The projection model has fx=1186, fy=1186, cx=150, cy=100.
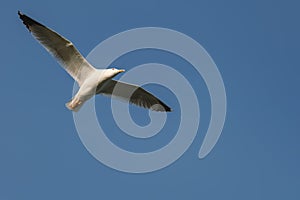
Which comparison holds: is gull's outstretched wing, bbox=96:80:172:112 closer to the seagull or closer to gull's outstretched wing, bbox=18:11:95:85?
the seagull

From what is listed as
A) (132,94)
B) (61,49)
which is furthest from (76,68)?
(132,94)

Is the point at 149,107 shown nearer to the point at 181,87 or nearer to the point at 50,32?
the point at 181,87

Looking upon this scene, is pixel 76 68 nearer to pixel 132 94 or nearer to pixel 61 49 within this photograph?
pixel 61 49

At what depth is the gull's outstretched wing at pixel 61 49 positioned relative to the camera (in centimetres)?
3500

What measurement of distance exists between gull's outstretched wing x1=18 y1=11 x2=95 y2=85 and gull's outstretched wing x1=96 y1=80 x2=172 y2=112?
2.36ft

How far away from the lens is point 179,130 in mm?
36812

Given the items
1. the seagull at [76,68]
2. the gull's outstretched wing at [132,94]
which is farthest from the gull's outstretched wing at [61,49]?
the gull's outstretched wing at [132,94]

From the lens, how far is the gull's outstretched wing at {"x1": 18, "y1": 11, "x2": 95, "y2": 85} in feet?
115

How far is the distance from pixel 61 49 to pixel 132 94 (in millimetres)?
2831

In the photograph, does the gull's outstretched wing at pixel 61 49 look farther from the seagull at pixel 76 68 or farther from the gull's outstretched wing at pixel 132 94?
the gull's outstretched wing at pixel 132 94

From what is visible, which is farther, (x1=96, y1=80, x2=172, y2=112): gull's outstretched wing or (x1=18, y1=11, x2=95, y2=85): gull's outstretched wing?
(x1=96, y1=80, x2=172, y2=112): gull's outstretched wing

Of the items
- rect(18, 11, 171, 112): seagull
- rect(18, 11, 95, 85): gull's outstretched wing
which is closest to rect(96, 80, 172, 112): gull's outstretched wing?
→ rect(18, 11, 171, 112): seagull

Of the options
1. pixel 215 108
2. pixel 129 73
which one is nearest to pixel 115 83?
pixel 129 73

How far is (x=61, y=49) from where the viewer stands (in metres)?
35.2
